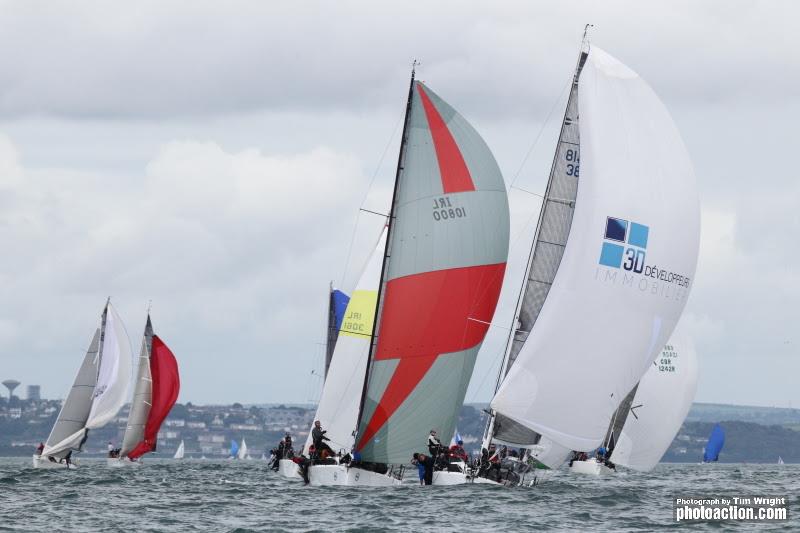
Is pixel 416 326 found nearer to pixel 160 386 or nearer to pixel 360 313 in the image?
pixel 360 313

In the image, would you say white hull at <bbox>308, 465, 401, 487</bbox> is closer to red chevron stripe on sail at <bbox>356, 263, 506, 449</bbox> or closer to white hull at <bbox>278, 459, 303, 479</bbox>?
red chevron stripe on sail at <bbox>356, 263, 506, 449</bbox>

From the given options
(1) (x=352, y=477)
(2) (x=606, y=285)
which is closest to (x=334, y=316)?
(1) (x=352, y=477)

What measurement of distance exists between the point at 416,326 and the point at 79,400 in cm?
2981

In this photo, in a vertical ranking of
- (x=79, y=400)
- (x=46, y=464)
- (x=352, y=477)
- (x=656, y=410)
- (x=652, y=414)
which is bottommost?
(x=46, y=464)

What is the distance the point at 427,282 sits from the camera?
35219mm

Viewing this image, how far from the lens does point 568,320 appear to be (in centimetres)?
3391

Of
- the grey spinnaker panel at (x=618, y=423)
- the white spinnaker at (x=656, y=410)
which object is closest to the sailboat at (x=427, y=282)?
the grey spinnaker panel at (x=618, y=423)

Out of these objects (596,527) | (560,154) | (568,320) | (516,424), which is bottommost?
(596,527)

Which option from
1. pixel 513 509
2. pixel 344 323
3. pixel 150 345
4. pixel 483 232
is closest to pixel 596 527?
pixel 513 509

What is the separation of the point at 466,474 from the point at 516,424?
1782 mm

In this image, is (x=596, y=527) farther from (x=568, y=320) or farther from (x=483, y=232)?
(x=483, y=232)

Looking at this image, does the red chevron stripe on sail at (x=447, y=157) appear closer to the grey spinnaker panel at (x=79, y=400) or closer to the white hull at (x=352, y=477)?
the white hull at (x=352, y=477)

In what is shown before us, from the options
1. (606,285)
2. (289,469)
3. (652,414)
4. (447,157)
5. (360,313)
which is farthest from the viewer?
(652,414)

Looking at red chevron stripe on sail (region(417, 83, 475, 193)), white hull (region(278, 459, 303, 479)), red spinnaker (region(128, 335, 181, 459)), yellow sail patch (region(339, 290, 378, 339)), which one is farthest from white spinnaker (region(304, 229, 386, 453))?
red spinnaker (region(128, 335, 181, 459))
